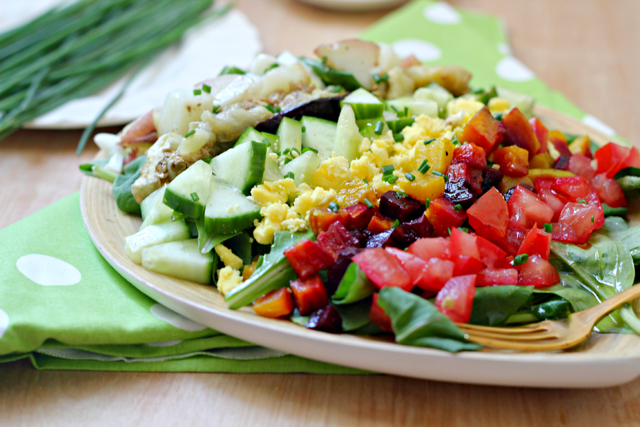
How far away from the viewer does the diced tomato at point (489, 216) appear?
2082mm

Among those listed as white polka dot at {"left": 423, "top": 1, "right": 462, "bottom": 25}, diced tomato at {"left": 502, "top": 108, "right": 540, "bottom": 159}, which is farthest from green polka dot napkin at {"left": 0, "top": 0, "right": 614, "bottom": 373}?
white polka dot at {"left": 423, "top": 1, "right": 462, "bottom": 25}

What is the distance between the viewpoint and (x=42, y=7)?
4.26m

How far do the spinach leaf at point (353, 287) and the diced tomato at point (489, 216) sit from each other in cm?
59

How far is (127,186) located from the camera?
2416 millimetres

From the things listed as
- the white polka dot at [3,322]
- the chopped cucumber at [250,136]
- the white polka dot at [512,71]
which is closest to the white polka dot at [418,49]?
the white polka dot at [512,71]

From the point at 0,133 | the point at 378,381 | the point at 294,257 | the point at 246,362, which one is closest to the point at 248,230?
the point at 294,257

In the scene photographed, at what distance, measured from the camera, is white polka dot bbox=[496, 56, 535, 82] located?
3986 millimetres

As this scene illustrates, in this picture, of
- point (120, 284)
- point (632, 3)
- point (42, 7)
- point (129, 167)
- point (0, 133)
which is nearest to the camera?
point (120, 284)

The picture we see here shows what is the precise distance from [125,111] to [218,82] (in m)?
1.08

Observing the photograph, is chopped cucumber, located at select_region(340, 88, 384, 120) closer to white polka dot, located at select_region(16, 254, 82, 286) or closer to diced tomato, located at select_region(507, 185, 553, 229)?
diced tomato, located at select_region(507, 185, 553, 229)

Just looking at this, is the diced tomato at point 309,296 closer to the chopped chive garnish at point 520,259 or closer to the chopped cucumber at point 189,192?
the chopped cucumber at point 189,192

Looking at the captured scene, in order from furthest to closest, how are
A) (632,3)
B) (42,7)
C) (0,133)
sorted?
(632,3) < (42,7) < (0,133)

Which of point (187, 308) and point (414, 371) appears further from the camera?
→ point (187, 308)

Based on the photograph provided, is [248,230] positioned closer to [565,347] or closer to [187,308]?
[187,308]
